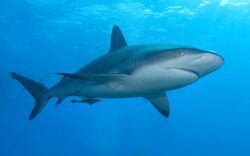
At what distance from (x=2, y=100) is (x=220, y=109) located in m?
42.2

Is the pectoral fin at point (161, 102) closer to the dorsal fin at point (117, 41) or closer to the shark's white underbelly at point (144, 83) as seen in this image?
the shark's white underbelly at point (144, 83)

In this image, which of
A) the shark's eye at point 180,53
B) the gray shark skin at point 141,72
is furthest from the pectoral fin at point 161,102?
the shark's eye at point 180,53

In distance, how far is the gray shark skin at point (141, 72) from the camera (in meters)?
4.41

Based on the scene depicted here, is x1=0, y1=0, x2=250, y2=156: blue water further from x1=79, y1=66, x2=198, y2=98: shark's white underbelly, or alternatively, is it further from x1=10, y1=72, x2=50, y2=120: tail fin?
x1=79, y1=66, x2=198, y2=98: shark's white underbelly

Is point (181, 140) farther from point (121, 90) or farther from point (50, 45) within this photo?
point (121, 90)

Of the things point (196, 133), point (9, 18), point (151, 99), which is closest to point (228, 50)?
point (9, 18)

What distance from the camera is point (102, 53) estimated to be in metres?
27.7

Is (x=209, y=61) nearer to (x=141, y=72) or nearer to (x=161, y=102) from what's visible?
(x=141, y=72)

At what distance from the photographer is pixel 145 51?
16.7ft

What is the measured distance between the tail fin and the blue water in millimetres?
13186

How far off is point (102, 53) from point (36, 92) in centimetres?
2025

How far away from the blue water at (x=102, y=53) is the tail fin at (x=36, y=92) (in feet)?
A: 43.3

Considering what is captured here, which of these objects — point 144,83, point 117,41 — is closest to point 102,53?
point 117,41

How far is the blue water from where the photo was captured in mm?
21750
